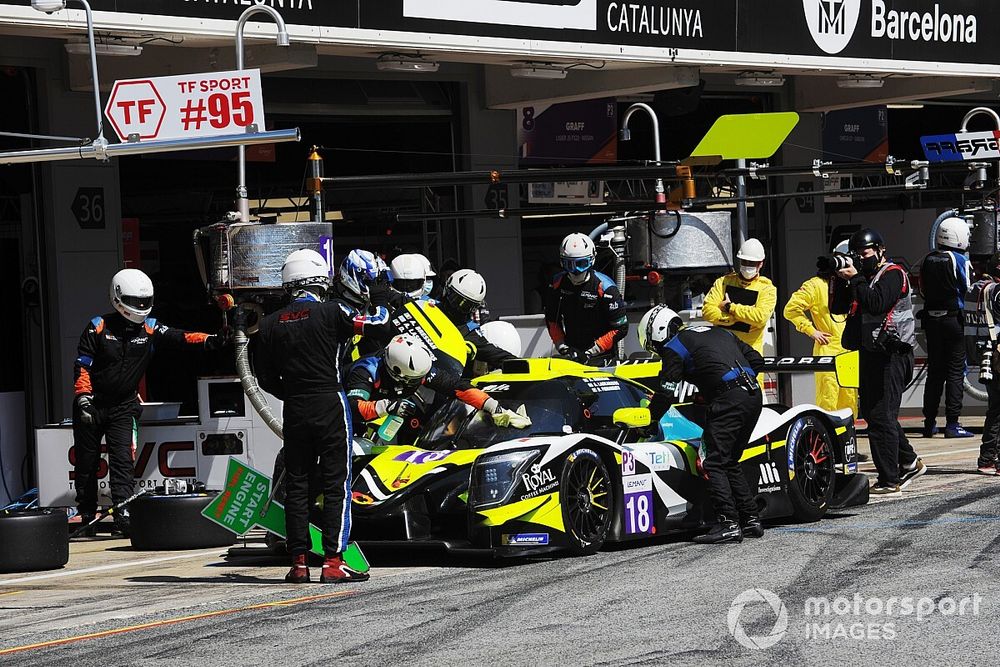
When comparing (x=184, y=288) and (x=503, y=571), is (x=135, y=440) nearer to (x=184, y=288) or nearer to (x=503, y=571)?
(x=184, y=288)

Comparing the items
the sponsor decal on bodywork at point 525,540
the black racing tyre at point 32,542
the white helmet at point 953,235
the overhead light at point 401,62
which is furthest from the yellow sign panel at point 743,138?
the black racing tyre at point 32,542

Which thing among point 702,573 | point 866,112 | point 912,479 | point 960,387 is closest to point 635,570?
point 702,573

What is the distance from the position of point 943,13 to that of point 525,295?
19.0 feet

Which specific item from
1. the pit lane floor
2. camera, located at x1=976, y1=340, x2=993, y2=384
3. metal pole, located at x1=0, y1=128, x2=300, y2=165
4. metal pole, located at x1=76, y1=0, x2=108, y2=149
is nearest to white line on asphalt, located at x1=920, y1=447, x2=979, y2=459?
camera, located at x1=976, y1=340, x2=993, y2=384

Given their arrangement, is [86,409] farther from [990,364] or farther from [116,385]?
[990,364]

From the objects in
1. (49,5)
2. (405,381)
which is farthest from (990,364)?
(49,5)

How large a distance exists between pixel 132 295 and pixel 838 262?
5409 mm

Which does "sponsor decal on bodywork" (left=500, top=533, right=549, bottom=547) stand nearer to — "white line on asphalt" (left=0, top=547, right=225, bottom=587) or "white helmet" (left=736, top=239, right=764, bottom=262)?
"white line on asphalt" (left=0, top=547, right=225, bottom=587)

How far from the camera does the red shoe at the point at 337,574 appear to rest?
9375mm

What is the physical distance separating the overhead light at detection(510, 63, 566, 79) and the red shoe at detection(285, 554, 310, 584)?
7543 millimetres

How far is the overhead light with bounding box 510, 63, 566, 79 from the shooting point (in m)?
15.9

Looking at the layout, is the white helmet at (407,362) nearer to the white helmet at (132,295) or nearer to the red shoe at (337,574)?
the red shoe at (337,574)

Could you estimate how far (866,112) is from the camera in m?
21.7

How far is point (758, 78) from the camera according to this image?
18.3m
